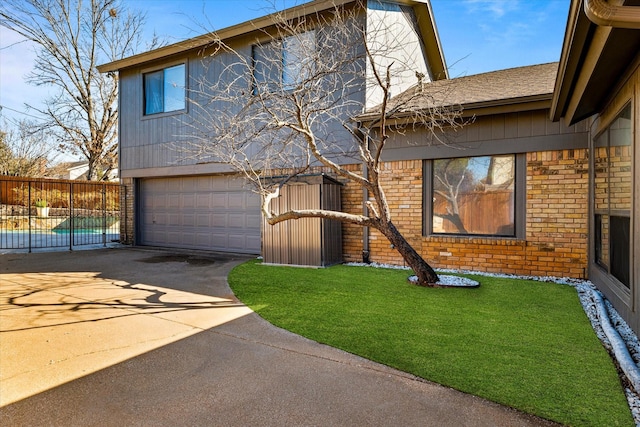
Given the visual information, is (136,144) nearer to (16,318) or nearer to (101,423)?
(16,318)

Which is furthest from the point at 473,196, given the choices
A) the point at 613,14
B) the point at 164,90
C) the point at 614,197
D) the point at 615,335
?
the point at 164,90

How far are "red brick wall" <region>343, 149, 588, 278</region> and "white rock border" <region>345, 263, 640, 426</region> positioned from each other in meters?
0.50

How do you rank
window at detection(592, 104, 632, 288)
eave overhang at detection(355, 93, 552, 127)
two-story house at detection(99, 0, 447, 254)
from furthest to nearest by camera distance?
two-story house at detection(99, 0, 447, 254) → eave overhang at detection(355, 93, 552, 127) → window at detection(592, 104, 632, 288)

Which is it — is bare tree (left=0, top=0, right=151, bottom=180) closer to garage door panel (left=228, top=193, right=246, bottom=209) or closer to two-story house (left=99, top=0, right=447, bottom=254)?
two-story house (left=99, top=0, right=447, bottom=254)

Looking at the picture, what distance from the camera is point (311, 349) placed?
359 cm

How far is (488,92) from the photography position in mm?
7594

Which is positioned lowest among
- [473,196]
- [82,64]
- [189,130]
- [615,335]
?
[615,335]

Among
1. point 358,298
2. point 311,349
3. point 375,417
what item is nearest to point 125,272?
point 358,298

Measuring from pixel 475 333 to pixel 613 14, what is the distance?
9.48 ft

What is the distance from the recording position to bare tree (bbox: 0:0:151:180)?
1884cm

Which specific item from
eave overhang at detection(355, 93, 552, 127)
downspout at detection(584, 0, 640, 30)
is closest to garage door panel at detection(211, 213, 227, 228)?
eave overhang at detection(355, 93, 552, 127)

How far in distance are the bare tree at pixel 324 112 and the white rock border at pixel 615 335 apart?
2.12 meters

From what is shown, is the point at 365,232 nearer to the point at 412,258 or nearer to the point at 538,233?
the point at 412,258

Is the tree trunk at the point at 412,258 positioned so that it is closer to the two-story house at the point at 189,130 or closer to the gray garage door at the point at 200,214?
the two-story house at the point at 189,130
